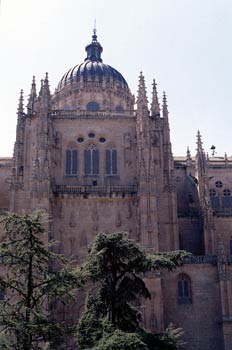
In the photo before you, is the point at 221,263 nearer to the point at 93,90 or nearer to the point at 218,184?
the point at 218,184

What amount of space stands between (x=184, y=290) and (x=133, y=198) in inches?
367

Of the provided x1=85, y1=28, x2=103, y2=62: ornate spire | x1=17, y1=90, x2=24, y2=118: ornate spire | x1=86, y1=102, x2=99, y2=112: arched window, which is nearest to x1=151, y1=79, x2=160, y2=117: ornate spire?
x1=86, y1=102, x2=99, y2=112: arched window

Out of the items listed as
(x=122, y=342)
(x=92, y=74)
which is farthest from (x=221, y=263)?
(x=92, y=74)

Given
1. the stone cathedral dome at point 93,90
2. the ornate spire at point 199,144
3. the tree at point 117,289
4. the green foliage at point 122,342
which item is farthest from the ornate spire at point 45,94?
the green foliage at point 122,342

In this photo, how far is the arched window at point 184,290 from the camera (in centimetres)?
4312

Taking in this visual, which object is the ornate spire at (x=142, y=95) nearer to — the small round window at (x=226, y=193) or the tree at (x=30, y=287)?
the small round window at (x=226, y=193)

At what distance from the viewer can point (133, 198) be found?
45.7 m

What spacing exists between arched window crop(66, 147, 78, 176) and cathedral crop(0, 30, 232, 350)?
0.10 m

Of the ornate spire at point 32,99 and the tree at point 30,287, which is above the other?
the ornate spire at point 32,99

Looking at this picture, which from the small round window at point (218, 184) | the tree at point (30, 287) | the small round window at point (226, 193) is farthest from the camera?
the small round window at point (218, 184)

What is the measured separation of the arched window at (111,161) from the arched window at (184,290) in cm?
1203

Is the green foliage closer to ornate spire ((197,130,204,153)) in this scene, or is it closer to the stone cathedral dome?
ornate spire ((197,130,204,153))

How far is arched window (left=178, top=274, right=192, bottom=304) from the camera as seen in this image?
141 feet

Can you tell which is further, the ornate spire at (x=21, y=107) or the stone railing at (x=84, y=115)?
the ornate spire at (x=21, y=107)
